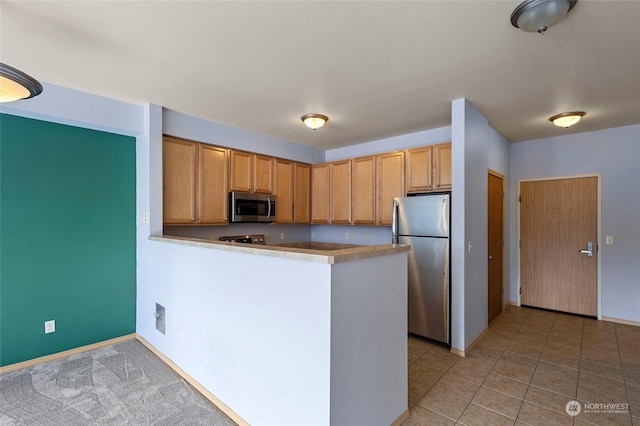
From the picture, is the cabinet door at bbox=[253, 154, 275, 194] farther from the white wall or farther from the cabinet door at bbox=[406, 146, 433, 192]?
the white wall

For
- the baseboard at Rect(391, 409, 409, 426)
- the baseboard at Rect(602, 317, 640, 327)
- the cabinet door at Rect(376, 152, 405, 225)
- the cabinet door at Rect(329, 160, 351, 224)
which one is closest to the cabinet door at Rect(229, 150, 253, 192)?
the cabinet door at Rect(329, 160, 351, 224)

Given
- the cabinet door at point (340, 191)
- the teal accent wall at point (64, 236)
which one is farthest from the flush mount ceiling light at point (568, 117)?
the teal accent wall at point (64, 236)

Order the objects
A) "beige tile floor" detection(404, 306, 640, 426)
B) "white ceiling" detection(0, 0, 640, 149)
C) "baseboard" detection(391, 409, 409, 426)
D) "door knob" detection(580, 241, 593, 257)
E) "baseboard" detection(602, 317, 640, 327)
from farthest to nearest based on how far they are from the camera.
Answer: "door knob" detection(580, 241, 593, 257), "baseboard" detection(602, 317, 640, 327), "beige tile floor" detection(404, 306, 640, 426), "baseboard" detection(391, 409, 409, 426), "white ceiling" detection(0, 0, 640, 149)

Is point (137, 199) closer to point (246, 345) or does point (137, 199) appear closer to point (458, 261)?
point (246, 345)

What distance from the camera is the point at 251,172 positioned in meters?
4.21

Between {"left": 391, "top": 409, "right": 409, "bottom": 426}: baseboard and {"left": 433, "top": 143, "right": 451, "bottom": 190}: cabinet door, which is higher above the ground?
{"left": 433, "top": 143, "right": 451, "bottom": 190}: cabinet door

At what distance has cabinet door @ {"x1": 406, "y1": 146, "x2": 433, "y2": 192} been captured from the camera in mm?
3692

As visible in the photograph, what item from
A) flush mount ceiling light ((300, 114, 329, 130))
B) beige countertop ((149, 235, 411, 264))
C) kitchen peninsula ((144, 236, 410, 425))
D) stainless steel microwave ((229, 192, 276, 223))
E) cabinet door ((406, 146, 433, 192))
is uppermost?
flush mount ceiling light ((300, 114, 329, 130))

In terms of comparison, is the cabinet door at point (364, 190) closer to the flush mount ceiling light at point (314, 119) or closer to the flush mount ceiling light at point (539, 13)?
the flush mount ceiling light at point (314, 119)

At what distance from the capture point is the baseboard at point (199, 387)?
2027 mm

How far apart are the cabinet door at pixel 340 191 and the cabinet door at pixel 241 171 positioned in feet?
4.40

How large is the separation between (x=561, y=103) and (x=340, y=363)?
341cm

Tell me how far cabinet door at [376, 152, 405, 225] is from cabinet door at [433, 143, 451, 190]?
0.46 m

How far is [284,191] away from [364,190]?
4.07 ft
